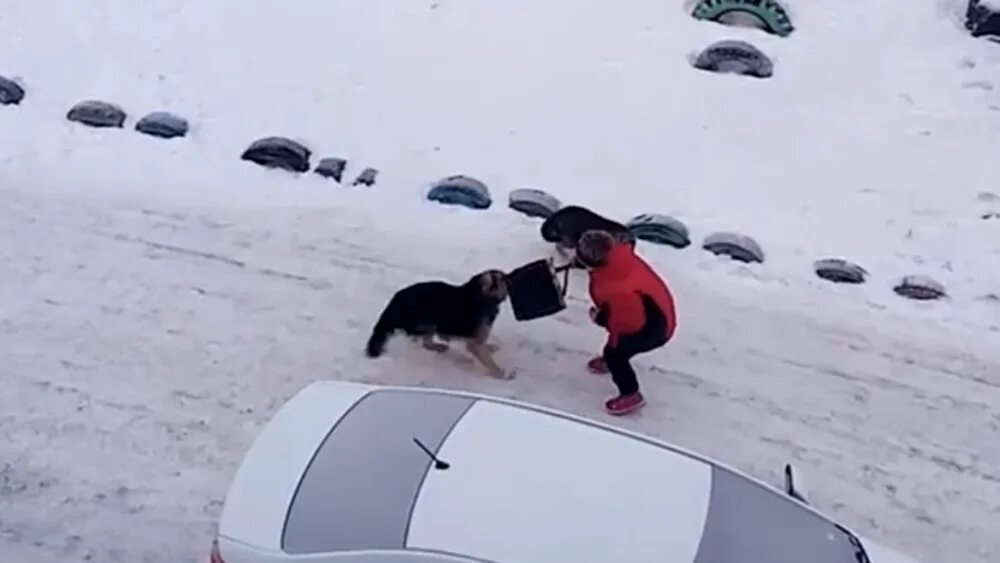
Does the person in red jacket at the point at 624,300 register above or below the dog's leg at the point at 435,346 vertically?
above

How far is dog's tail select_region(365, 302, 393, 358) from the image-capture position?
708cm

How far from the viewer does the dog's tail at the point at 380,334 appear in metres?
7.08

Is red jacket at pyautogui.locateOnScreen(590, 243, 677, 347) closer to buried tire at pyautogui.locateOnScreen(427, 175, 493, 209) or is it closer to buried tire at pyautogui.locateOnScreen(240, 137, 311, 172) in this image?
buried tire at pyautogui.locateOnScreen(427, 175, 493, 209)

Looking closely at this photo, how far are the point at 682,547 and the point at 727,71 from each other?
17.3ft

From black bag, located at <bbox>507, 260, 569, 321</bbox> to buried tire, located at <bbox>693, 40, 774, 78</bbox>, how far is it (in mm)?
3133

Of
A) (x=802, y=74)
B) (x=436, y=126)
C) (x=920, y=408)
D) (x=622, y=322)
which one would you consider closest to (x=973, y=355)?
(x=920, y=408)

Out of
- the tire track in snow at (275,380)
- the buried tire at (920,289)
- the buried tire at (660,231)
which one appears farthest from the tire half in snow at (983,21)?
the tire track in snow at (275,380)

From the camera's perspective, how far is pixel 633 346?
687cm

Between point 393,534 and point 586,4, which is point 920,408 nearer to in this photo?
point 393,534

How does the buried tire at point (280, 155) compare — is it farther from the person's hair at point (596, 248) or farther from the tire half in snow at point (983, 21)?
the tire half in snow at point (983, 21)

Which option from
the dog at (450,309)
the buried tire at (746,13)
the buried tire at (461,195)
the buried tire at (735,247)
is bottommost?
the dog at (450,309)

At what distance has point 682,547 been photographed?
4.99 meters

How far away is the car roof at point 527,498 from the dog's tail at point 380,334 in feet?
4.87

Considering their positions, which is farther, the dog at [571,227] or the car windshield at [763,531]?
the dog at [571,227]
